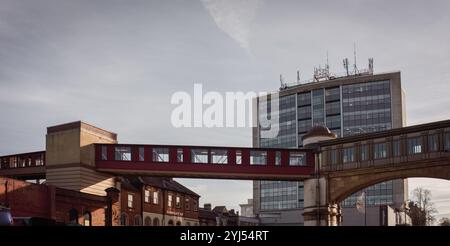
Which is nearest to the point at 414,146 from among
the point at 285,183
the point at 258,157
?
the point at 258,157

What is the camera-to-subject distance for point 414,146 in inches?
1940

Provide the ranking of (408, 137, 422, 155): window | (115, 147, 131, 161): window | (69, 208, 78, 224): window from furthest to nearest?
(115, 147, 131, 161): window
(408, 137, 422, 155): window
(69, 208, 78, 224): window

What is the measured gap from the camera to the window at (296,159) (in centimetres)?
5556

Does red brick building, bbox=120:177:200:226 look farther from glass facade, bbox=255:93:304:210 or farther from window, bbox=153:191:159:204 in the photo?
glass facade, bbox=255:93:304:210

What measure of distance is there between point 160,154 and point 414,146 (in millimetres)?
23678

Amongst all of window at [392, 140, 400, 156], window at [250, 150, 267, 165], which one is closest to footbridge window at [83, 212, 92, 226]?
window at [250, 150, 267, 165]

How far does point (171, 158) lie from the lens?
53.4 metres

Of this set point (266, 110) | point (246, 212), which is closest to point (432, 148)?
point (266, 110)

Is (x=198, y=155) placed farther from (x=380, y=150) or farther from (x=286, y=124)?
(x=286, y=124)

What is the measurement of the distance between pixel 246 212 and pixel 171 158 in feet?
365

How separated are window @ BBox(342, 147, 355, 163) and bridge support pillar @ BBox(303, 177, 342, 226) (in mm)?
2925

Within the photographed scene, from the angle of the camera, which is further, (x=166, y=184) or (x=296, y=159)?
(x=166, y=184)

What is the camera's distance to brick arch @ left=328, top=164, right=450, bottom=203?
48.1 m
